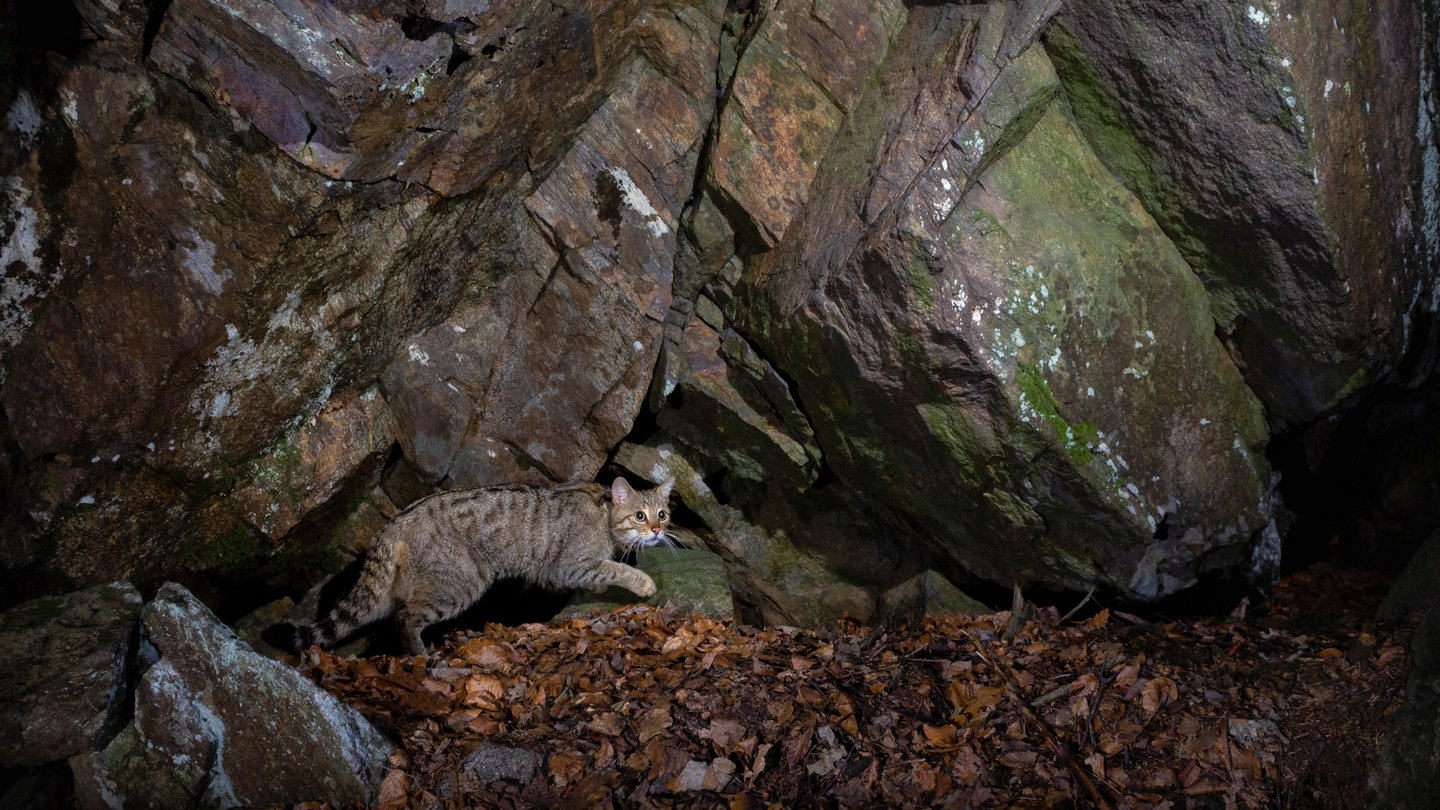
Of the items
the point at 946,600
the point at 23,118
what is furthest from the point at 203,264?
the point at 946,600

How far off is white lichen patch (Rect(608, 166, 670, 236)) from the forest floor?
376 cm

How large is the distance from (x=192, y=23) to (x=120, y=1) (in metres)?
0.44

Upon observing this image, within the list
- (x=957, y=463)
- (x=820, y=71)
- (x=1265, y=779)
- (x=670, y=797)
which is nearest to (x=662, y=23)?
(x=820, y=71)

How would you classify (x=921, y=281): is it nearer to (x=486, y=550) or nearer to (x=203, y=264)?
(x=486, y=550)

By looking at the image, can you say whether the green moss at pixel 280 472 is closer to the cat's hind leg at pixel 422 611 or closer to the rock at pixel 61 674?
the cat's hind leg at pixel 422 611

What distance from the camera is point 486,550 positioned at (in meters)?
8.01

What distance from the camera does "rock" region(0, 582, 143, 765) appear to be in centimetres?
493

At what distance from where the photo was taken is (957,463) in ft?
21.7

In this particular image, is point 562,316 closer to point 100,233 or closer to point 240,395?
point 240,395

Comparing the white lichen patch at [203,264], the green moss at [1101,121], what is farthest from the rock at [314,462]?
the green moss at [1101,121]

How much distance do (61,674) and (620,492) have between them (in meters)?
4.39

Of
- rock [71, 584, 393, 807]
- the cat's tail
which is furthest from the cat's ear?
rock [71, 584, 393, 807]

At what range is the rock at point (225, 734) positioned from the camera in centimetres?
511

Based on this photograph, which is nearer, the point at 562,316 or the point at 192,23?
the point at 192,23
